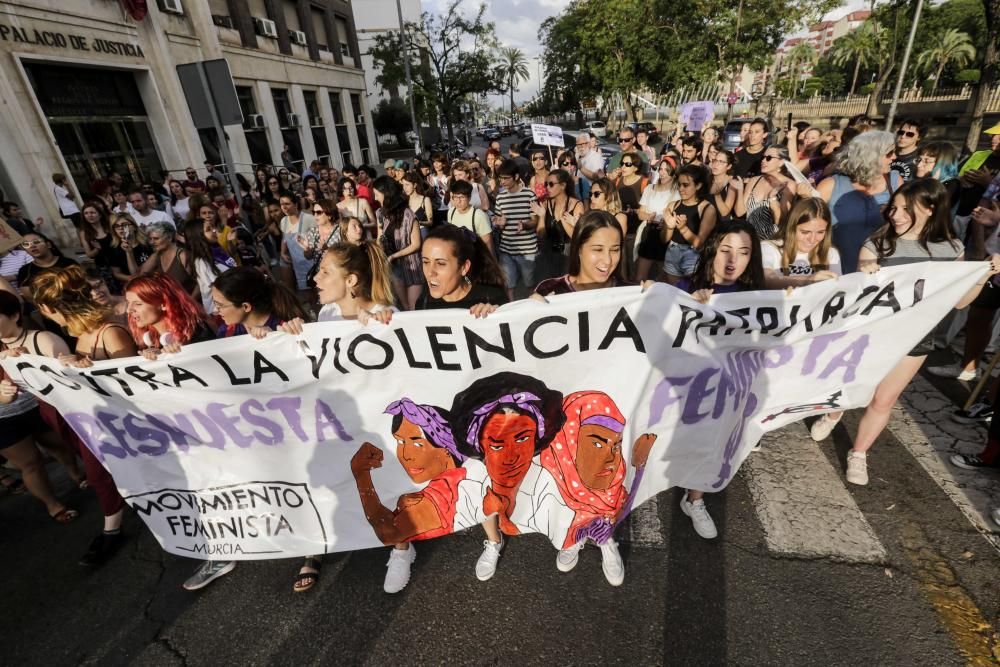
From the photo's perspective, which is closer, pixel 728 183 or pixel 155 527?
pixel 155 527

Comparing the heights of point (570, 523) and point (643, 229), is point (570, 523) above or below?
below

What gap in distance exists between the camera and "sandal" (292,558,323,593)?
2.60 metres

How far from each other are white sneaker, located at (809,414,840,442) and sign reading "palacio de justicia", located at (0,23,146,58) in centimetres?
1563

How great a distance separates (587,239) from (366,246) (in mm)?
1393

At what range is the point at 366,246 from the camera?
9.93 feet

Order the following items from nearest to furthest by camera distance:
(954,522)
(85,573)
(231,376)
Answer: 1. (231,376)
2. (954,522)
3. (85,573)

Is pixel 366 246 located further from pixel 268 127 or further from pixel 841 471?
pixel 268 127

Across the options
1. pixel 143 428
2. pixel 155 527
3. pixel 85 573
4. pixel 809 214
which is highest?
pixel 809 214

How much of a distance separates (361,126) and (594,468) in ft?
99.7

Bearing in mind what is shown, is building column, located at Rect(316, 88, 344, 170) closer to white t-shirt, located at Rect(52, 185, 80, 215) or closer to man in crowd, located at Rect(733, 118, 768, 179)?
white t-shirt, located at Rect(52, 185, 80, 215)

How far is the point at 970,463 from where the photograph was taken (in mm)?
3020

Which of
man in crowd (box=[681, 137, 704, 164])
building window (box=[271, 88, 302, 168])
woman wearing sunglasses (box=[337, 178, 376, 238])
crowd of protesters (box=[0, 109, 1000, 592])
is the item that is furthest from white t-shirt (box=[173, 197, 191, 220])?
building window (box=[271, 88, 302, 168])

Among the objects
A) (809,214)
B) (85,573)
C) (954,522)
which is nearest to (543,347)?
(809,214)

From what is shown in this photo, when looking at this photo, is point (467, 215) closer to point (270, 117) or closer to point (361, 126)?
point (270, 117)
